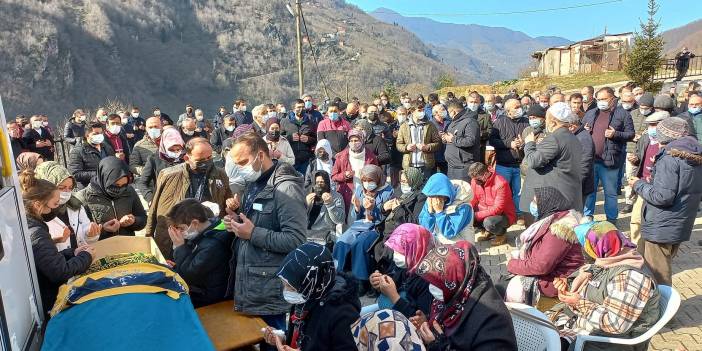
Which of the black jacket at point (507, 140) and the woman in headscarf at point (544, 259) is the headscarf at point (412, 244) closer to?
the woman in headscarf at point (544, 259)

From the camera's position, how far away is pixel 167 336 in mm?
2316

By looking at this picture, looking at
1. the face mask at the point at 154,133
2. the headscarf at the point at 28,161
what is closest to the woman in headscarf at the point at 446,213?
the face mask at the point at 154,133

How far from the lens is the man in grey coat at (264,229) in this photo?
3260 mm

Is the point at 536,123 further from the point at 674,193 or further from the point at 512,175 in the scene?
the point at 674,193

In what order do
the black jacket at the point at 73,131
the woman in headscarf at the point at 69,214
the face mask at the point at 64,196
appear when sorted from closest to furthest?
1. the woman in headscarf at the point at 69,214
2. the face mask at the point at 64,196
3. the black jacket at the point at 73,131

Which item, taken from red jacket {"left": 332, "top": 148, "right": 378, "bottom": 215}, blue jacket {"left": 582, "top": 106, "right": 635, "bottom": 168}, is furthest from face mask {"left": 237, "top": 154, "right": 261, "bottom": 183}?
blue jacket {"left": 582, "top": 106, "right": 635, "bottom": 168}

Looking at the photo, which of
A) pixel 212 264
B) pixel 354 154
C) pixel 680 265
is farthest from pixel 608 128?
pixel 212 264

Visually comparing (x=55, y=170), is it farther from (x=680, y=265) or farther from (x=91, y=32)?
(x=91, y=32)

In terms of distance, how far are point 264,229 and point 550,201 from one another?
2471 millimetres

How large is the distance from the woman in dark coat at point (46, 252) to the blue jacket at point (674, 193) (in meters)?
4.55

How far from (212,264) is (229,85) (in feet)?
208

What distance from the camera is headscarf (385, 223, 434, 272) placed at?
3639 mm

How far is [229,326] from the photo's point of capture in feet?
10.7

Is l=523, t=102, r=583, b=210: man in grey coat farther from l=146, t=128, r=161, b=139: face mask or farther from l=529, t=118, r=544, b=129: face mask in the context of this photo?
l=146, t=128, r=161, b=139: face mask
